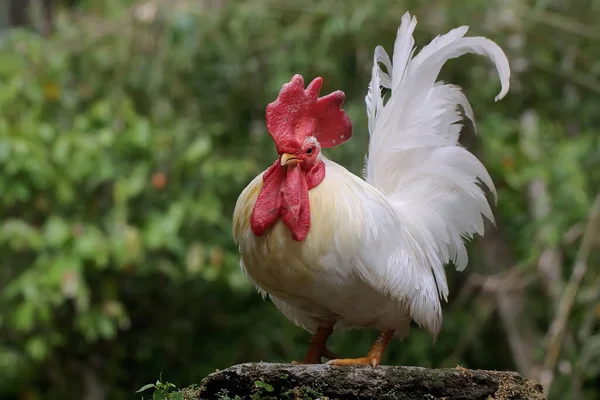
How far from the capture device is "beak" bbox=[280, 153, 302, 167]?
2242 millimetres

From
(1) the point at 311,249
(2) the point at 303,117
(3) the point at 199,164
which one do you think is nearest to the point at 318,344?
(1) the point at 311,249

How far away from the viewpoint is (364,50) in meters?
5.61

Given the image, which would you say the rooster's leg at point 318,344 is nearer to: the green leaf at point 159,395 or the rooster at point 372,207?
the rooster at point 372,207

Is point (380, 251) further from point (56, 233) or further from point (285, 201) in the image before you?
Result: point (56, 233)

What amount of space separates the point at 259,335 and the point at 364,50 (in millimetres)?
2247

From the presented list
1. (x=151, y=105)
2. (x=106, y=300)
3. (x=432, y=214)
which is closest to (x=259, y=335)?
(x=106, y=300)

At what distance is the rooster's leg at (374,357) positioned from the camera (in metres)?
2.29

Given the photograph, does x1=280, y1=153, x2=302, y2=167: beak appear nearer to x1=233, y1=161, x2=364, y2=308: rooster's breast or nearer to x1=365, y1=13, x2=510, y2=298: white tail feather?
x1=233, y1=161, x2=364, y2=308: rooster's breast

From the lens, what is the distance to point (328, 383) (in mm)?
2174

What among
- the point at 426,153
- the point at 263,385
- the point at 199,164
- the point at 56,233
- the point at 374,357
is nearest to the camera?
the point at 263,385

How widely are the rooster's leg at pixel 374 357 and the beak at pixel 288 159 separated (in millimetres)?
581

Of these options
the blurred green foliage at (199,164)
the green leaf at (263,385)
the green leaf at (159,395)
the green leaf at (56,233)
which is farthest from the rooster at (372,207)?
the green leaf at (56,233)

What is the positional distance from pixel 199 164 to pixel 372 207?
326cm

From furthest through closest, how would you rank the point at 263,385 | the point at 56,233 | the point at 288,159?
1. the point at 56,233
2. the point at 288,159
3. the point at 263,385
